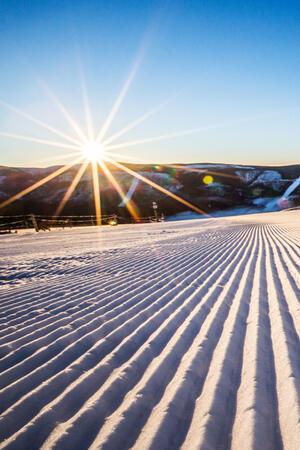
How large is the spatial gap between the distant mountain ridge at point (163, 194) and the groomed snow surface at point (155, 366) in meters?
40.4

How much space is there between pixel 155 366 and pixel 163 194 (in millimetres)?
52183

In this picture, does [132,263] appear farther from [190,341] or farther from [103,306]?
[190,341]

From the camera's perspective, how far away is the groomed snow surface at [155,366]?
3.92ft

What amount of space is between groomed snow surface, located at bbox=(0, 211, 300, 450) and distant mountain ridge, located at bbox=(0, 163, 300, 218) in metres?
40.4

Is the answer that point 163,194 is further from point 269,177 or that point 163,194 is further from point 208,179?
point 269,177

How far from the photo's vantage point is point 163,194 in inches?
2098

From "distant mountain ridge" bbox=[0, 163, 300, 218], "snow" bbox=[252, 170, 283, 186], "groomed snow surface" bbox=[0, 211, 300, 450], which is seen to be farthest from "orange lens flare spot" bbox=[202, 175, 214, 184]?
"groomed snow surface" bbox=[0, 211, 300, 450]

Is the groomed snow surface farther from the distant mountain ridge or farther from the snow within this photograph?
the snow

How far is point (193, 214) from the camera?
44.0 meters

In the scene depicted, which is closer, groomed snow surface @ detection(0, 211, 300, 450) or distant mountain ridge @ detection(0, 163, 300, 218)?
groomed snow surface @ detection(0, 211, 300, 450)

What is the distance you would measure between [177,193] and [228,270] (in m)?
51.1

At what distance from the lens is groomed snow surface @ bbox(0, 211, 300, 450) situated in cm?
119

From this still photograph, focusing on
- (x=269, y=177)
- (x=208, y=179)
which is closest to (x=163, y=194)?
(x=208, y=179)

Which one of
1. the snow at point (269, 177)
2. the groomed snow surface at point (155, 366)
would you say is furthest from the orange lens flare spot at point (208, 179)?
the groomed snow surface at point (155, 366)
